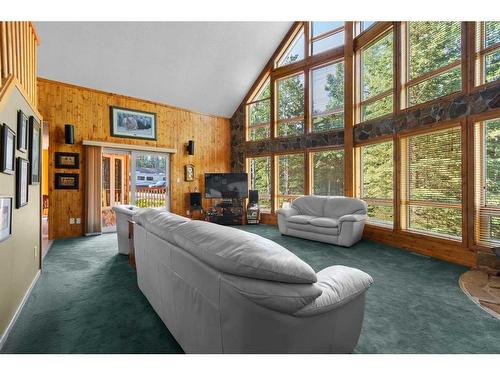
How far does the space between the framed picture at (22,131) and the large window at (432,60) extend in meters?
5.31

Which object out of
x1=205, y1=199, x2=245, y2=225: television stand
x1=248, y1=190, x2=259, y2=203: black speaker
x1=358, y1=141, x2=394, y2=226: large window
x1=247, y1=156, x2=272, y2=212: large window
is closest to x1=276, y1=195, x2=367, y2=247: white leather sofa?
x1=358, y1=141, x2=394, y2=226: large window

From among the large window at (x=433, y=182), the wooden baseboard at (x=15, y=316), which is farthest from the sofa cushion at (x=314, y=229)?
the wooden baseboard at (x=15, y=316)

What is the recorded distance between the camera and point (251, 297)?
→ 109cm

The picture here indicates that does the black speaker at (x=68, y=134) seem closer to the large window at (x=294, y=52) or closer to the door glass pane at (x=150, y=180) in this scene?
the door glass pane at (x=150, y=180)

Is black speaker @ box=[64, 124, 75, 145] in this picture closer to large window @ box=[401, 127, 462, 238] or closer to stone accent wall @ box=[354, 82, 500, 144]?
stone accent wall @ box=[354, 82, 500, 144]

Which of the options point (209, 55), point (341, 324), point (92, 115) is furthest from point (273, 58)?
point (341, 324)

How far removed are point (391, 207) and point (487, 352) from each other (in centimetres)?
349

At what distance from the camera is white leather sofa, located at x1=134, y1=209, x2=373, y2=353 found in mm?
1117

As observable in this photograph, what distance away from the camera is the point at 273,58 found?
741cm

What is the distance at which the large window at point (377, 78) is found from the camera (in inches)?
199

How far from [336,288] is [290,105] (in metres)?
6.39

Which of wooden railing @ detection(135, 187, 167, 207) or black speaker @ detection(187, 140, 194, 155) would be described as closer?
wooden railing @ detection(135, 187, 167, 207)

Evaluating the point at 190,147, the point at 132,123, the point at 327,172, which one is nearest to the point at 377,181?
the point at 327,172

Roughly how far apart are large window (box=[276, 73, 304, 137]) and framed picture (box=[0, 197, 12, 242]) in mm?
5926
